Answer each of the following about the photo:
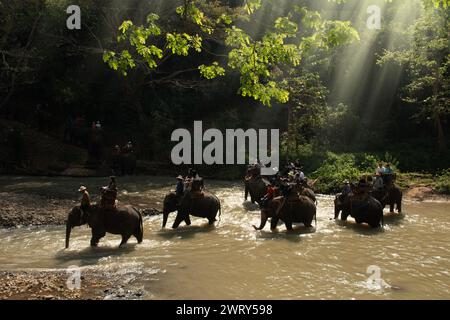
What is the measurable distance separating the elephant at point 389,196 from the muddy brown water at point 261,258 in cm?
47

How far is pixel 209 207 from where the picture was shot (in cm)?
1511

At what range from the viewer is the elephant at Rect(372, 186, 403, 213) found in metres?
16.7

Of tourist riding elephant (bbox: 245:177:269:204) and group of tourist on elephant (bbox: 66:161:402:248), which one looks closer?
group of tourist on elephant (bbox: 66:161:402:248)

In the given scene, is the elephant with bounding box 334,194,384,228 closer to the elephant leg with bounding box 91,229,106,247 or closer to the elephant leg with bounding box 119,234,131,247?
the elephant leg with bounding box 119,234,131,247

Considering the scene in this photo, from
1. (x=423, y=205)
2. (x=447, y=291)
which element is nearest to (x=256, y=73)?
(x=447, y=291)

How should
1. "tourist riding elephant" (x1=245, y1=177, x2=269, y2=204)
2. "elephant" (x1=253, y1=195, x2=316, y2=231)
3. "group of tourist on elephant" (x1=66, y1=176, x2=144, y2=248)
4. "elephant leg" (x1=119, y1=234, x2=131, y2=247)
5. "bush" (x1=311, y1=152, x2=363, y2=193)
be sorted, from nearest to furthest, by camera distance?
"group of tourist on elephant" (x1=66, y1=176, x2=144, y2=248) < "elephant leg" (x1=119, y1=234, x2=131, y2=247) < "elephant" (x1=253, y1=195, x2=316, y2=231) < "tourist riding elephant" (x1=245, y1=177, x2=269, y2=204) < "bush" (x1=311, y1=152, x2=363, y2=193)

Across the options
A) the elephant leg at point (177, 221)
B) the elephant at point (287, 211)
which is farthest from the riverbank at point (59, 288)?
the elephant at point (287, 211)

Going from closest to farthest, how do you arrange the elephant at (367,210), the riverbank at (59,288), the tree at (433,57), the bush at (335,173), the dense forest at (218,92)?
the riverbank at (59,288), the elephant at (367,210), the bush at (335,173), the tree at (433,57), the dense forest at (218,92)

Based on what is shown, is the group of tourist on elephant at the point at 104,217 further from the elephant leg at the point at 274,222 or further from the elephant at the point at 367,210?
the elephant at the point at 367,210

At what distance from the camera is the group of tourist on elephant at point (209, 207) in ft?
40.0

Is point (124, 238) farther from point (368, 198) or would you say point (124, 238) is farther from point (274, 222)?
point (368, 198)

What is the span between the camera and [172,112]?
3419cm

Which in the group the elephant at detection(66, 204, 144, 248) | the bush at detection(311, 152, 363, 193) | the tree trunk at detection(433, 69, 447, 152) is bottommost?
the elephant at detection(66, 204, 144, 248)

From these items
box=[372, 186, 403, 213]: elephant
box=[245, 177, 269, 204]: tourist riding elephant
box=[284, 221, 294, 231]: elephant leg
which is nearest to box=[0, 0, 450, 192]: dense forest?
box=[245, 177, 269, 204]: tourist riding elephant
